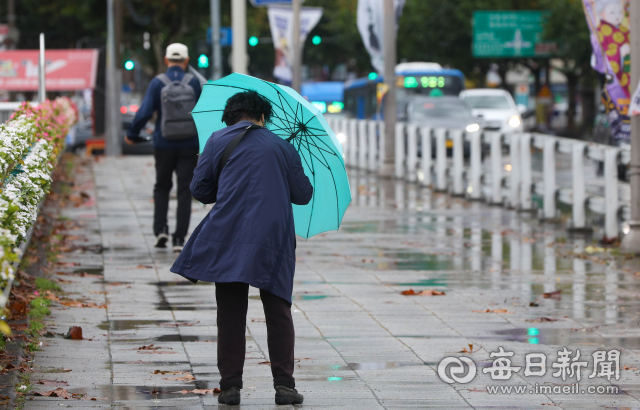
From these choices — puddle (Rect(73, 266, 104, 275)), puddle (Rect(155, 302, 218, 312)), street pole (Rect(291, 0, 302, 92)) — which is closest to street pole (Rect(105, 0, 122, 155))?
street pole (Rect(291, 0, 302, 92))

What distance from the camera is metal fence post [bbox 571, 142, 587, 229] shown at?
12492 mm

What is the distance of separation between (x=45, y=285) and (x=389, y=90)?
44.0 ft

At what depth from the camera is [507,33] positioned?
46531 mm

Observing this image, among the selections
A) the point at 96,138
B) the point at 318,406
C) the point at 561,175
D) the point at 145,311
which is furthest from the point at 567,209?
the point at 96,138

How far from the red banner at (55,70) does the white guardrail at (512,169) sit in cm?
1008

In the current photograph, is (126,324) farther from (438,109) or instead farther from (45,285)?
(438,109)

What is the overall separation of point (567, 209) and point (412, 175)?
15.2 feet

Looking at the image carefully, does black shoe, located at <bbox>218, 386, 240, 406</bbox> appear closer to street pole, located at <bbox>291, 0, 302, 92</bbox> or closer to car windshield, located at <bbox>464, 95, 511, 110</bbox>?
street pole, located at <bbox>291, 0, 302, 92</bbox>

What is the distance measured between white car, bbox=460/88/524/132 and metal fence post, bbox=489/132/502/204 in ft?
57.7

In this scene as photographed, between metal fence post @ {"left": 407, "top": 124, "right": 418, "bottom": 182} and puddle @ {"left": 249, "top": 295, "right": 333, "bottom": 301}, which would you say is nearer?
puddle @ {"left": 249, "top": 295, "right": 333, "bottom": 301}

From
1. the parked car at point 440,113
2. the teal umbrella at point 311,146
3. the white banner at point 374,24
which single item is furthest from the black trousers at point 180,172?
the parked car at point 440,113

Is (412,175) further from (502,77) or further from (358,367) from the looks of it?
(502,77)

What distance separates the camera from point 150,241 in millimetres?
11109

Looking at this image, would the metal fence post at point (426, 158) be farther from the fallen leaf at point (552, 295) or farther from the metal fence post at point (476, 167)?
the fallen leaf at point (552, 295)
